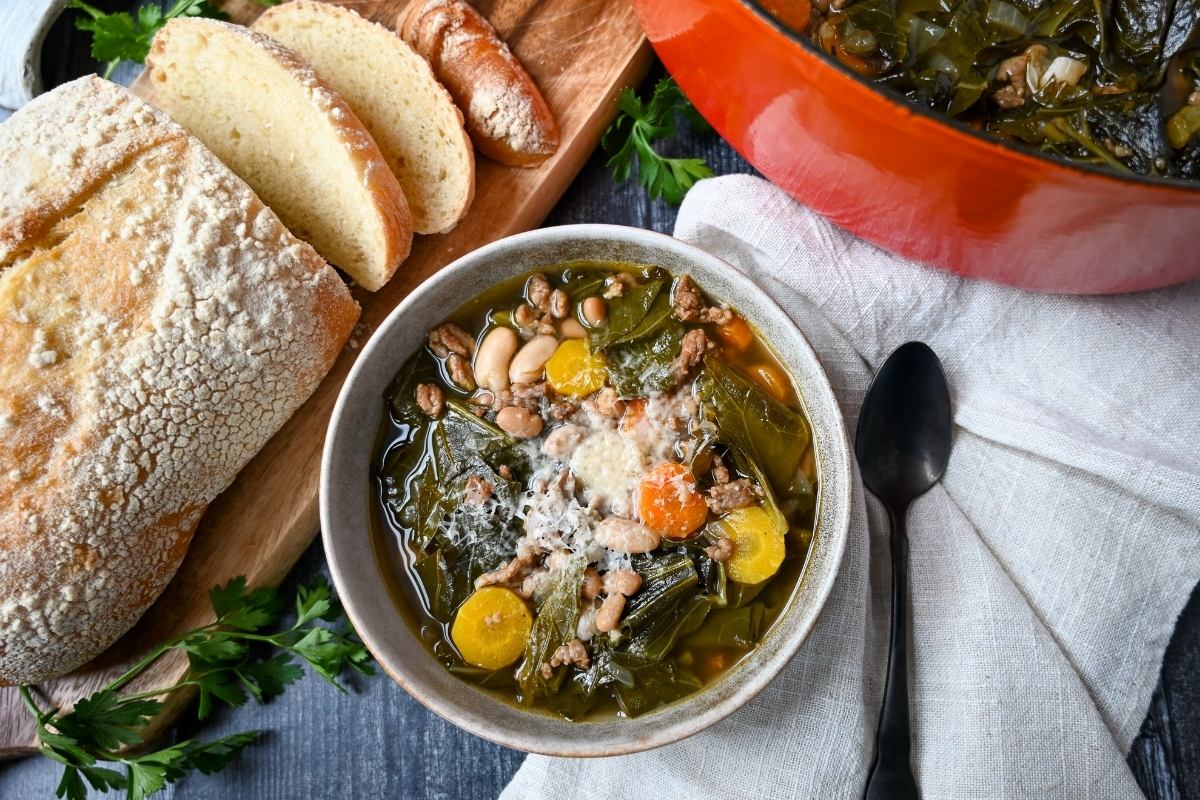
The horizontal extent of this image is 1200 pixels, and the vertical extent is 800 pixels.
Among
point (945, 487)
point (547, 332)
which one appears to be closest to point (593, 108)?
point (547, 332)

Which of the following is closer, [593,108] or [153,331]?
[153,331]

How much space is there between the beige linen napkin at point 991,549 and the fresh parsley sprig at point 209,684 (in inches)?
30.7

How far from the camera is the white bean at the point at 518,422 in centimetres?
275

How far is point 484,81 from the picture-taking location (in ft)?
10.2

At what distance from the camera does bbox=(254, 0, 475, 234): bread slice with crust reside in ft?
10.3

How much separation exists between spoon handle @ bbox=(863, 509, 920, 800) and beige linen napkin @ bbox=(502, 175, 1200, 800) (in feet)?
0.17

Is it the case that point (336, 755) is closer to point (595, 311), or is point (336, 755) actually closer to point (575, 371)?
point (575, 371)

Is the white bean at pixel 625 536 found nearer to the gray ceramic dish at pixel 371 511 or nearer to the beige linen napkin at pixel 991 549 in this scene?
the gray ceramic dish at pixel 371 511

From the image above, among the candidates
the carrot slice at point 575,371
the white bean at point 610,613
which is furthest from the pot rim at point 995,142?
the white bean at point 610,613

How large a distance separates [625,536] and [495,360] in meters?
0.65

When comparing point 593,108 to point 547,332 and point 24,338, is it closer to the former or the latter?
point 547,332

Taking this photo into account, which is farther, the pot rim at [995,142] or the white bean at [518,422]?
the white bean at [518,422]

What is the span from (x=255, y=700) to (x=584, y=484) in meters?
1.40

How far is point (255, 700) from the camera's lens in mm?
3178
